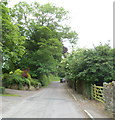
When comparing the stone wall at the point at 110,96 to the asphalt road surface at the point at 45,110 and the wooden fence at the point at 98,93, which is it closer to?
the asphalt road surface at the point at 45,110

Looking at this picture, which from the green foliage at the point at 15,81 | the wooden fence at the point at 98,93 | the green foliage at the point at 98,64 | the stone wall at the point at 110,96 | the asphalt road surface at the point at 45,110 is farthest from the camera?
the green foliage at the point at 15,81

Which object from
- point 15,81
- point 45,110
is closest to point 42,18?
point 15,81

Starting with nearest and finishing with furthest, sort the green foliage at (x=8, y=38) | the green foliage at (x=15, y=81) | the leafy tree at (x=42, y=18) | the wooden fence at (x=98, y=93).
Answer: the wooden fence at (x=98, y=93)
the green foliage at (x=8, y=38)
the green foliage at (x=15, y=81)
the leafy tree at (x=42, y=18)

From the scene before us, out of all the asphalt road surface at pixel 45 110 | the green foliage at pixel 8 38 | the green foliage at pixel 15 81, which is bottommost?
the asphalt road surface at pixel 45 110

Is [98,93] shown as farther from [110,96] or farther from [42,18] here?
[42,18]

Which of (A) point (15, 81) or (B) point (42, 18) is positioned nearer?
(A) point (15, 81)

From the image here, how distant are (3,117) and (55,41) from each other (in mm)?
23513

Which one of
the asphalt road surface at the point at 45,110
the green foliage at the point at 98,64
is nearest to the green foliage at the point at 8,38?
the asphalt road surface at the point at 45,110

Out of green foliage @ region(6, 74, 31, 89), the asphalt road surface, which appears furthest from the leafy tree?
the asphalt road surface

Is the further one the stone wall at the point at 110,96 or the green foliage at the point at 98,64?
the green foliage at the point at 98,64

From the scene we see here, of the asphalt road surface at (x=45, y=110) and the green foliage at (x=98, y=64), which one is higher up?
the green foliage at (x=98, y=64)

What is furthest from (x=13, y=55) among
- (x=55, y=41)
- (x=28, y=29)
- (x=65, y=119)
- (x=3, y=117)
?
(x=28, y=29)

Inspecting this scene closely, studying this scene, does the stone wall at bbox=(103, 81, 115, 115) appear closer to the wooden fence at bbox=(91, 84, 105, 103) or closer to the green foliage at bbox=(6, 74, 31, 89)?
the wooden fence at bbox=(91, 84, 105, 103)

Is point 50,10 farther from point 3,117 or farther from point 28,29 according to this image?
point 3,117
